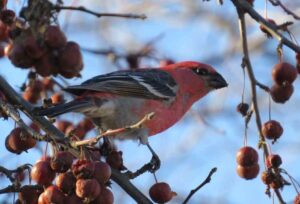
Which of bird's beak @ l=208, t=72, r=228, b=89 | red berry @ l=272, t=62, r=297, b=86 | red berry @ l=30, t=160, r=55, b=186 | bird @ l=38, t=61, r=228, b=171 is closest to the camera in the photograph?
red berry @ l=30, t=160, r=55, b=186

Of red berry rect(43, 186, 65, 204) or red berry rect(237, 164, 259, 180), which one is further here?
red berry rect(237, 164, 259, 180)

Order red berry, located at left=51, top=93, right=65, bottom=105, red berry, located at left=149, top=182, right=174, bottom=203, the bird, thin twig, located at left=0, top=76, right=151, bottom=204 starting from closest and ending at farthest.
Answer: thin twig, located at left=0, top=76, right=151, bottom=204
red berry, located at left=149, top=182, right=174, bottom=203
red berry, located at left=51, top=93, right=65, bottom=105
the bird

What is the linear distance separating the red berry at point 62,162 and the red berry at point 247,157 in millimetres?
984

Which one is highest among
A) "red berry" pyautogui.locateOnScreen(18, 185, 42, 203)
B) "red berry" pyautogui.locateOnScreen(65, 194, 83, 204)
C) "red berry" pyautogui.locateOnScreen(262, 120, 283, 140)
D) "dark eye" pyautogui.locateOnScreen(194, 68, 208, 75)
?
"dark eye" pyautogui.locateOnScreen(194, 68, 208, 75)

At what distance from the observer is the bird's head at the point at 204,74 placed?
424 centimetres

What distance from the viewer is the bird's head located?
13.9 ft

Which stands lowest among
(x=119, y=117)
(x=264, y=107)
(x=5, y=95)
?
(x=5, y=95)

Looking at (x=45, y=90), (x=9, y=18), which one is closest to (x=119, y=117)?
(x=45, y=90)

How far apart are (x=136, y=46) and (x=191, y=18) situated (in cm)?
95

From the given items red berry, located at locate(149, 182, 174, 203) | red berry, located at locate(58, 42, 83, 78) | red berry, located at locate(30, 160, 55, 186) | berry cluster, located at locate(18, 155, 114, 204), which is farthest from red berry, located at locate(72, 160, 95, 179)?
red berry, located at locate(149, 182, 174, 203)

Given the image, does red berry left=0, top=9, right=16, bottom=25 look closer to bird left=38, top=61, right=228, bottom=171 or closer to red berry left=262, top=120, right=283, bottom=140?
bird left=38, top=61, right=228, bottom=171

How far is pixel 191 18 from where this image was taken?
28.5 feet

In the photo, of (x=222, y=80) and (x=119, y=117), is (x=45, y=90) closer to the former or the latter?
(x=119, y=117)

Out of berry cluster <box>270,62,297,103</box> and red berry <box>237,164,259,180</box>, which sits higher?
berry cluster <box>270,62,297,103</box>
